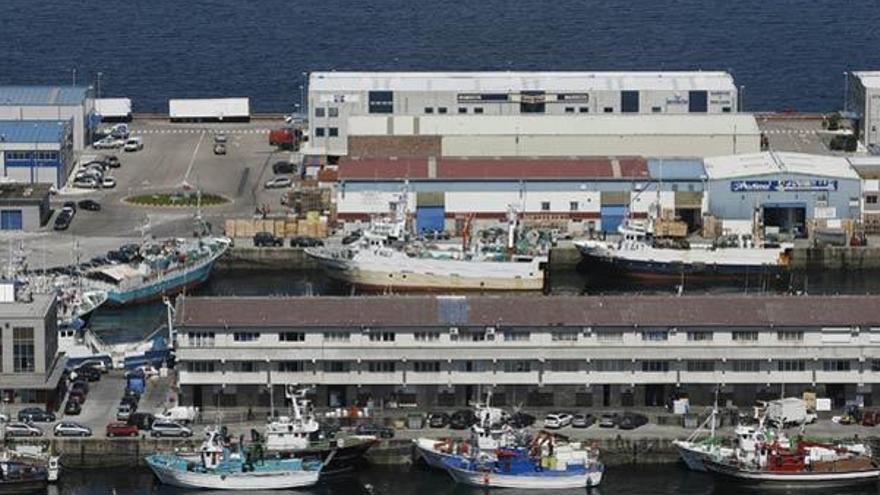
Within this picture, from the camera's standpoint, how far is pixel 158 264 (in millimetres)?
79312

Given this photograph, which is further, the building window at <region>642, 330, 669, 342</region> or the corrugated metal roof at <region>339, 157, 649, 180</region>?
the corrugated metal roof at <region>339, 157, 649, 180</region>

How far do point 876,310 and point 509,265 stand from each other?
16022 millimetres

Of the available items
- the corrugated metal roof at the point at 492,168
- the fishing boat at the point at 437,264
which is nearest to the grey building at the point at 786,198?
the corrugated metal roof at the point at 492,168

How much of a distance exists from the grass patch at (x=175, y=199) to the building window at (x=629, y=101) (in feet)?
45.3

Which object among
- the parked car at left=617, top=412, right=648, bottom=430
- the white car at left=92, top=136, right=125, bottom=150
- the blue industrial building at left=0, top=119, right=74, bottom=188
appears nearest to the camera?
the parked car at left=617, top=412, right=648, bottom=430

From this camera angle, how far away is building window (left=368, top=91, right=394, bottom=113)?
94.2 metres

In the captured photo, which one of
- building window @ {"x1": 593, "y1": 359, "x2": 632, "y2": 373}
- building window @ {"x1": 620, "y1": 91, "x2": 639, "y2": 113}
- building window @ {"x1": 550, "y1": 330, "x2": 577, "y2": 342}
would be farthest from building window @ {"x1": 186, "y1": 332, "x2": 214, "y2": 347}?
building window @ {"x1": 620, "y1": 91, "x2": 639, "y2": 113}

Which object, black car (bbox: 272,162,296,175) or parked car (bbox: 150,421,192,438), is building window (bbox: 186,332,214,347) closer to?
parked car (bbox: 150,421,192,438)

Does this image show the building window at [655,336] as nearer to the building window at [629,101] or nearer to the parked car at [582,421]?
the parked car at [582,421]

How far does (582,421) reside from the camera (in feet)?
208

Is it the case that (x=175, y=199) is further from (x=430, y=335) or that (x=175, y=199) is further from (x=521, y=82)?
(x=430, y=335)

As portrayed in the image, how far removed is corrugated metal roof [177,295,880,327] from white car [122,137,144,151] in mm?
28422

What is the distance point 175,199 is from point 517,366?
79.5 feet

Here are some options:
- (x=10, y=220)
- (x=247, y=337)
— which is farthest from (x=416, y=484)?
(x=10, y=220)
